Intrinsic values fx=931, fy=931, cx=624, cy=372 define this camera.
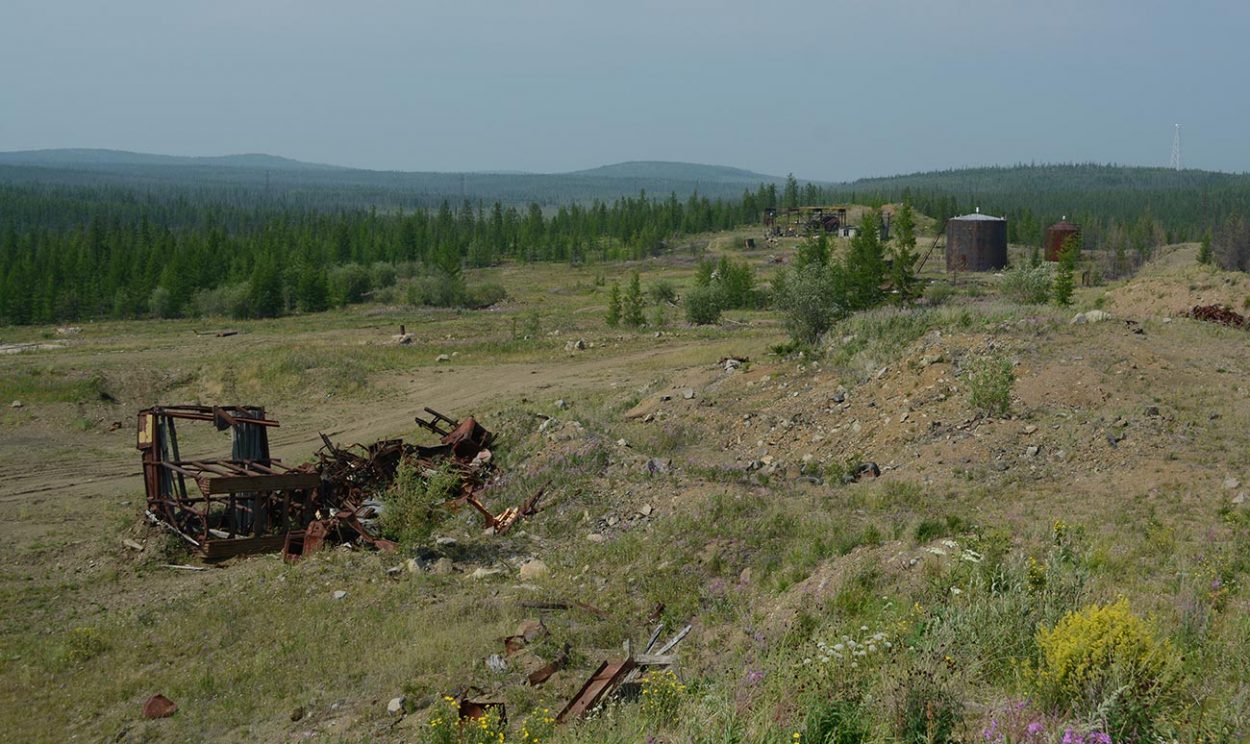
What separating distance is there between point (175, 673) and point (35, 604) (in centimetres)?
444

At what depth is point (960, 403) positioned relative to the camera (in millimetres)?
16781

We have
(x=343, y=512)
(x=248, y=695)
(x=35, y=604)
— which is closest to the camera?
(x=248, y=695)

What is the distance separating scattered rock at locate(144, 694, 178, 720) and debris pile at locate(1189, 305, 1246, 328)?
2634cm

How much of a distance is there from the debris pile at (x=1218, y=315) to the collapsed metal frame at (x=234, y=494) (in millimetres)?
23753

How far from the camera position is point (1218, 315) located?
85.0 feet

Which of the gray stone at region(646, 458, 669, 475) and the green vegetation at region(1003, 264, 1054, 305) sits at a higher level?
the green vegetation at region(1003, 264, 1054, 305)

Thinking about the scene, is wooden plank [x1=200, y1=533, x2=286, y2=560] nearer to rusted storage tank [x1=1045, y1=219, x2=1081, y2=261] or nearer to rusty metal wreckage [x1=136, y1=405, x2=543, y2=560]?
rusty metal wreckage [x1=136, y1=405, x2=543, y2=560]

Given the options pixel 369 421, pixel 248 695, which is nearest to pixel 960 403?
pixel 248 695

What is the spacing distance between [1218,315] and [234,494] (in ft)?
83.7

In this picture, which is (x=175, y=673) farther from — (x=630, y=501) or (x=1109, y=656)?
(x=1109, y=656)

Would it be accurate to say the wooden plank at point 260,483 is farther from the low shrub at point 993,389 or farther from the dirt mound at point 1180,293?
the dirt mound at point 1180,293

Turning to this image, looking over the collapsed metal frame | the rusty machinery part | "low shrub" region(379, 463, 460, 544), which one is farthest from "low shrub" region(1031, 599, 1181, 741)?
the rusty machinery part

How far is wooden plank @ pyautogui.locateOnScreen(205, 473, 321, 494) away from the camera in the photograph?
50.3ft

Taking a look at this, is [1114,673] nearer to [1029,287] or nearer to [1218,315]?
[1218,315]
